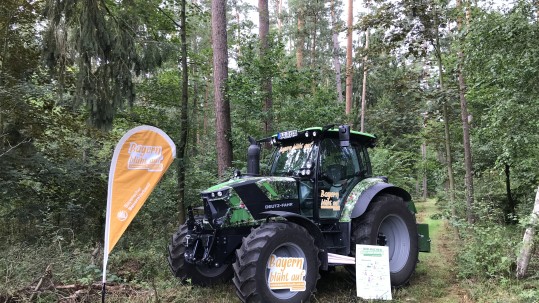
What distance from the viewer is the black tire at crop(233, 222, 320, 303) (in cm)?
429

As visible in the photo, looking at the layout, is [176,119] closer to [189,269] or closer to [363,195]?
[189,269]

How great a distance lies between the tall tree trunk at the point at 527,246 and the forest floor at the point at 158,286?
15 cm

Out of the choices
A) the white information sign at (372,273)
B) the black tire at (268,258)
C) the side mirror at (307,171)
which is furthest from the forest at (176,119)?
the side mirror at (307,171)

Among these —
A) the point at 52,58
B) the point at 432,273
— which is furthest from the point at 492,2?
the point at 52,58

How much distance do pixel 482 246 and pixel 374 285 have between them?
2147 millimetres

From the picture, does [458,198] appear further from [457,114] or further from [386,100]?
[386,100]

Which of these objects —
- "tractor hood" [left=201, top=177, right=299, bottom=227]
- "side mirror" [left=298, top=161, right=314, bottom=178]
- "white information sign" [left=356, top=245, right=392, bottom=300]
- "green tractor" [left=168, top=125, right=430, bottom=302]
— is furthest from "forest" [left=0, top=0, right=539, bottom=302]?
"side mirror" [left=298, top=161, right=314, bottom=178]

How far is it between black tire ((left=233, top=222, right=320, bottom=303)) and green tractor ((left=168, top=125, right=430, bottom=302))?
1cm

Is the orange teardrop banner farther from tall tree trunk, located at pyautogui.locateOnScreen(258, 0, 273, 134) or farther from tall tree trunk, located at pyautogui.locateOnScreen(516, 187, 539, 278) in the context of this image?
tall tree trunk, located at pyautogui.locateOnScreen(258, 0, 273, 134)

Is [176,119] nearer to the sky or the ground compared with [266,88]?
nearer to the ground

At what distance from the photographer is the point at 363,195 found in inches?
227

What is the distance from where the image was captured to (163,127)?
36.6 ft

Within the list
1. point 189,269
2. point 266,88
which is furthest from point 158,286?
point 266,88

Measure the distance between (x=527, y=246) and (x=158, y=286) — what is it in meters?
4.90
